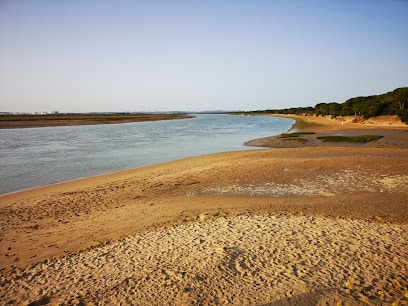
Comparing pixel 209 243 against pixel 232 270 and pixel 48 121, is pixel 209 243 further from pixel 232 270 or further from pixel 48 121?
pixel 48 121

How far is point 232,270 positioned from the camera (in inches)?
247

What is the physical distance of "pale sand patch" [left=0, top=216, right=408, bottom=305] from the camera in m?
5.47

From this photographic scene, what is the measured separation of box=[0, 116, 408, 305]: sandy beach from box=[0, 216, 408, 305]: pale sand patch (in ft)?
0.09

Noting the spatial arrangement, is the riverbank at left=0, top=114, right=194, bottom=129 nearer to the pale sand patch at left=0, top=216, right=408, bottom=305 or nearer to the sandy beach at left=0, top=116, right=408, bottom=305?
the sandy beach at left=0, top=116, right=408, bottom=305

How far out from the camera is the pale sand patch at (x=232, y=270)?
17.9ft

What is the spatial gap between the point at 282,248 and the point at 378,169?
12.5m

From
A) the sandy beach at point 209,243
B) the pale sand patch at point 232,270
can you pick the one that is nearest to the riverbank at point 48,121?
the sandy beach at point 209,243

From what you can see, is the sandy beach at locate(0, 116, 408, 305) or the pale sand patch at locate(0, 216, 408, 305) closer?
the pale sand patch at locate(0, 216, 408, 305)

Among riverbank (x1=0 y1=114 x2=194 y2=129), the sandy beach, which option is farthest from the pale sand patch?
riverbank (x1=0 y1=114 x2=194 y2=129)

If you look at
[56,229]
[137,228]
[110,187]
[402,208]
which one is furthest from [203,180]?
[402,208]

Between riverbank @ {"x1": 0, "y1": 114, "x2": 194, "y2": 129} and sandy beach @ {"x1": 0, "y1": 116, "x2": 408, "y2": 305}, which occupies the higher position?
riverbank @ {"x1": 0, "y1": 114, "x2": 194, "y2": 129}

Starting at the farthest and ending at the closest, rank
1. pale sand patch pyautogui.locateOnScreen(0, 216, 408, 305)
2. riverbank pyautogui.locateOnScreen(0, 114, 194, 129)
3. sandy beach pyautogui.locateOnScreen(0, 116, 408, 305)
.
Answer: riverbank pyautogui.locateOnScreen(0, 114, 194, 129), sandy beach pyautogui.locateOnScreen(0, 116, 408, 305), pale sand patch pyautogui.locateOnScreen(0, 216, 408, 305)

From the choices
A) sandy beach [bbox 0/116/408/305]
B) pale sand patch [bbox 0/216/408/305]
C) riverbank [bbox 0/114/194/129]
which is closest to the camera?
pale sand patch [bbox 0/216/408/305]

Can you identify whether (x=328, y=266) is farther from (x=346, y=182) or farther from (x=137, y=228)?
(x=346, y=182)
